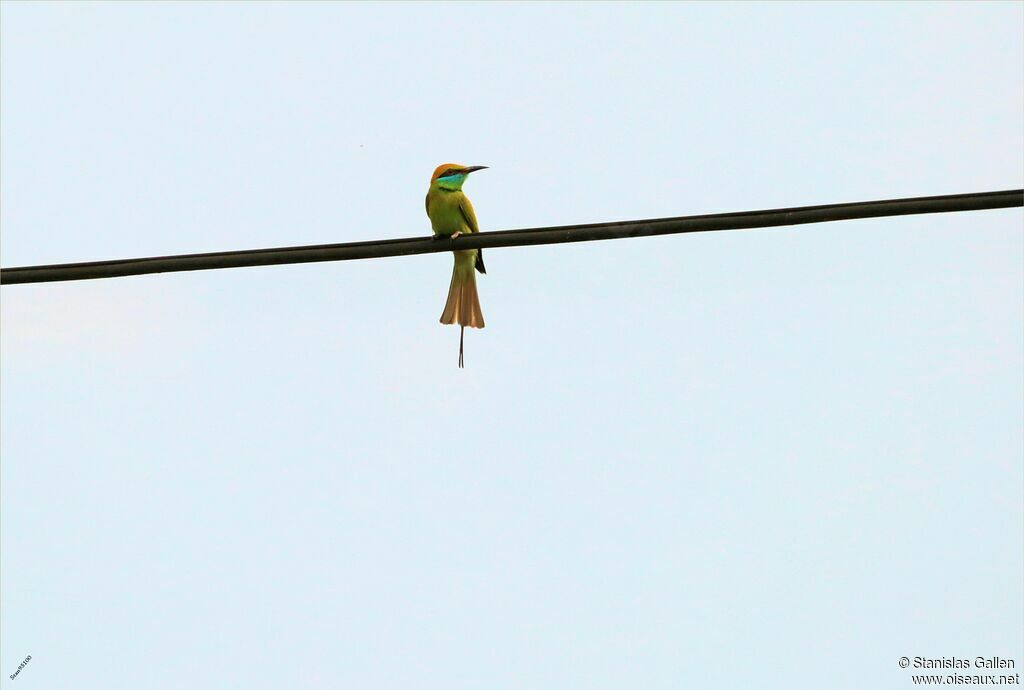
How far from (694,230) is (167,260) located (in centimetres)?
155

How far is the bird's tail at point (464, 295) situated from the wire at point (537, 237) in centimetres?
182

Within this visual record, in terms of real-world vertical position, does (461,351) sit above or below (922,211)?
below

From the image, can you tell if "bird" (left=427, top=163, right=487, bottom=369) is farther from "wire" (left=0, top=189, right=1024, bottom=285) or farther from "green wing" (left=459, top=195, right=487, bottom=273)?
"wire" (left=0, top=189, right=1024, bottom=285)


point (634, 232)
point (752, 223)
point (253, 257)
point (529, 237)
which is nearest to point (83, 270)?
point (253, 257)

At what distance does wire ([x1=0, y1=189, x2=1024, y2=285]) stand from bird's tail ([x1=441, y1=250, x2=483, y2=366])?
182 centimetres

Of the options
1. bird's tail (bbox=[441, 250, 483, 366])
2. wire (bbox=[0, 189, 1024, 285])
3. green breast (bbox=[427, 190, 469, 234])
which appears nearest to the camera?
wire (bbox=[0, 189, 1024, 285])

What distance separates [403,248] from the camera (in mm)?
4207

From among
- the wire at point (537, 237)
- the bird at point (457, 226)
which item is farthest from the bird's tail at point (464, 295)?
the wire at point (537, 237)

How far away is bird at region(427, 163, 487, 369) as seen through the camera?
20.1ft

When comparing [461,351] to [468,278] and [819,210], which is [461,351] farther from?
[819,210]

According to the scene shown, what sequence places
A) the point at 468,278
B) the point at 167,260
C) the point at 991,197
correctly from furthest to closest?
1. the point at 468,278
2. the point at 167,260
3. the point at 991,197

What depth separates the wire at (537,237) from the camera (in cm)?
375

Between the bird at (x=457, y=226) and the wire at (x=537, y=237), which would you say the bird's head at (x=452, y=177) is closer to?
the bird at (x=457, y=226)

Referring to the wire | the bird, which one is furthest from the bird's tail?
the wire
